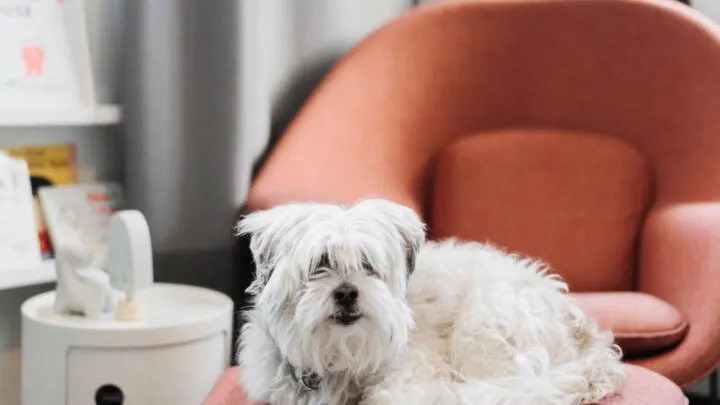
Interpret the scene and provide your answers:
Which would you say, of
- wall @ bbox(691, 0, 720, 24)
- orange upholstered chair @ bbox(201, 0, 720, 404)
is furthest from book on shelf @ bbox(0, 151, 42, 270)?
wall @ bbox(691, 0, 720, 24)

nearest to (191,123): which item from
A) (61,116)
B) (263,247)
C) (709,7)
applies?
(61,116)

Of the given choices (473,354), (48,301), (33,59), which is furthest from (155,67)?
(473,354)

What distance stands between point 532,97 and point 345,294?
1255mm

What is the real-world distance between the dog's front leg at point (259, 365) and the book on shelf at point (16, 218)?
2.14 feet

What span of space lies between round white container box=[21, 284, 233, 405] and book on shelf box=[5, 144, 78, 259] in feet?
0.76

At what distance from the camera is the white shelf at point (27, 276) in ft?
5.47

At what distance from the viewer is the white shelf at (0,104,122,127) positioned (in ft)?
5.53

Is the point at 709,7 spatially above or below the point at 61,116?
above

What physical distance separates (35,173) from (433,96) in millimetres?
1031

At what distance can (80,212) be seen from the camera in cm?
187

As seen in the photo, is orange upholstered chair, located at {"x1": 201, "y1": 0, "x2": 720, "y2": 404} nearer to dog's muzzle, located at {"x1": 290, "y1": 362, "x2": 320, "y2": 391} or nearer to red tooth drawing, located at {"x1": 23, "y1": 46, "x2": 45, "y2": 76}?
red tooth drawing, located at {"x1": 23, "y1": 46, "x2": 45, "y2": 76}

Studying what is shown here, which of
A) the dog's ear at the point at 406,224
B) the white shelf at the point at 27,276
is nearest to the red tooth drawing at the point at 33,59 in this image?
the white shelf at the point at 27,276

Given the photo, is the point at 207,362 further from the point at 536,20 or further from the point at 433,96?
the point at 536,20

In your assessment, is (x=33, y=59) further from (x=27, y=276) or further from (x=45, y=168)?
(x=27, y=276)
